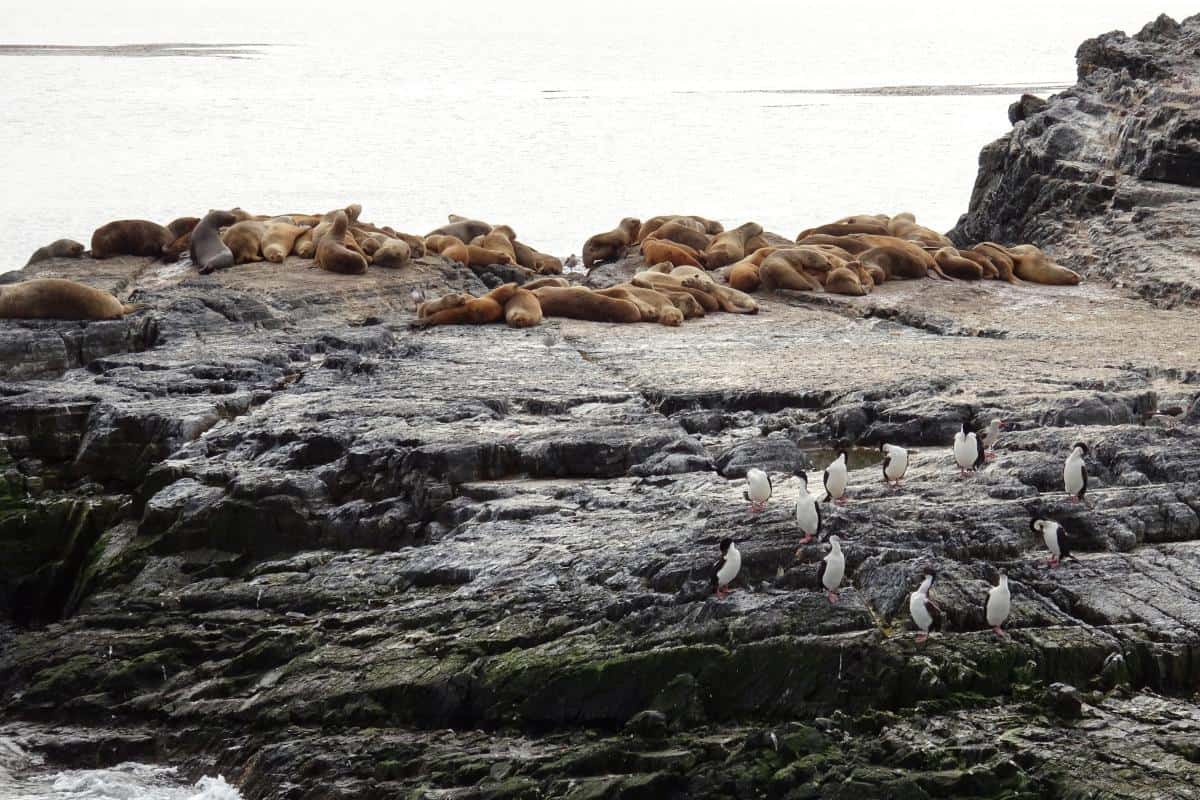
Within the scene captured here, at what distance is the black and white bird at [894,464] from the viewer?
9.12m

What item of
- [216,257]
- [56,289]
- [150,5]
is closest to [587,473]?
[56,289]

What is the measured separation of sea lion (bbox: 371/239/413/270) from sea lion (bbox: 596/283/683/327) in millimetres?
2787

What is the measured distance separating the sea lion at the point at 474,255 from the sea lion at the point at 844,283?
4.26m

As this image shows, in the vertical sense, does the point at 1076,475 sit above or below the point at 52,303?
above

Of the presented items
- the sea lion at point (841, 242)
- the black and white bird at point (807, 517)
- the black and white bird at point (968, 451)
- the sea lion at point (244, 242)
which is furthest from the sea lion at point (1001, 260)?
the black and white bird at point (807, 517)

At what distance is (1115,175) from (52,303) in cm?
1207

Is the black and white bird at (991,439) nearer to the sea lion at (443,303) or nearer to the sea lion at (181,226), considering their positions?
the sea lion at (443,303)

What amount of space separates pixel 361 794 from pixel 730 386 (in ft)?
16.0

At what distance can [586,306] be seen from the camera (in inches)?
594

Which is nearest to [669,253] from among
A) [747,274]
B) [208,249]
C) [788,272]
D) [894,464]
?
[747,274]

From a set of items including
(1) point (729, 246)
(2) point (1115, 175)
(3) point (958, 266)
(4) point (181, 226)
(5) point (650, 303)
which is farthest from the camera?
(2) point (1115, 175)

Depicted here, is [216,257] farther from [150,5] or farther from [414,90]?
[150,5]

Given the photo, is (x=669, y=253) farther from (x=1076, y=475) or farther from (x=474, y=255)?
(x=1076, y=475)

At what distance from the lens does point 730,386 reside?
11.6 m
